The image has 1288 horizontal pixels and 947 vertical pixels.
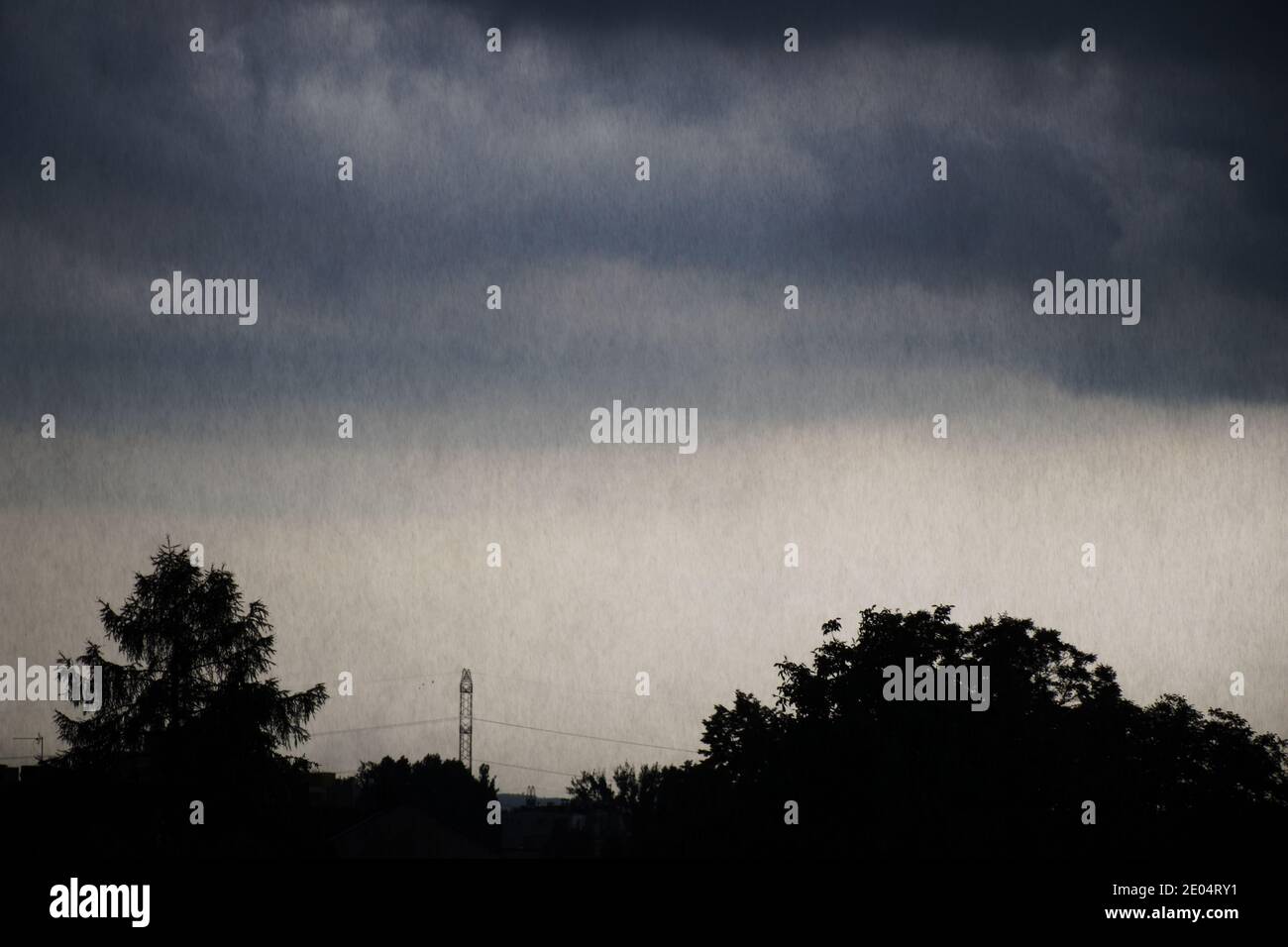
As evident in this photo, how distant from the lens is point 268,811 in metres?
43.7

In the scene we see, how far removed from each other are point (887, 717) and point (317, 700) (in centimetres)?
1980

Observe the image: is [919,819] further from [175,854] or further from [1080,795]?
[175,854]

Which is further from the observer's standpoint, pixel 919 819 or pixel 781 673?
pixel 781 673

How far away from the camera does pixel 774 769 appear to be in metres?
43.2

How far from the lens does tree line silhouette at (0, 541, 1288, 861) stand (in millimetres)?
40344

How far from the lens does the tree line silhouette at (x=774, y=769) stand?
4034cm

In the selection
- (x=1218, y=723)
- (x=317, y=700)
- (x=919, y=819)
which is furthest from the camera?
(x=1218, y=723)
